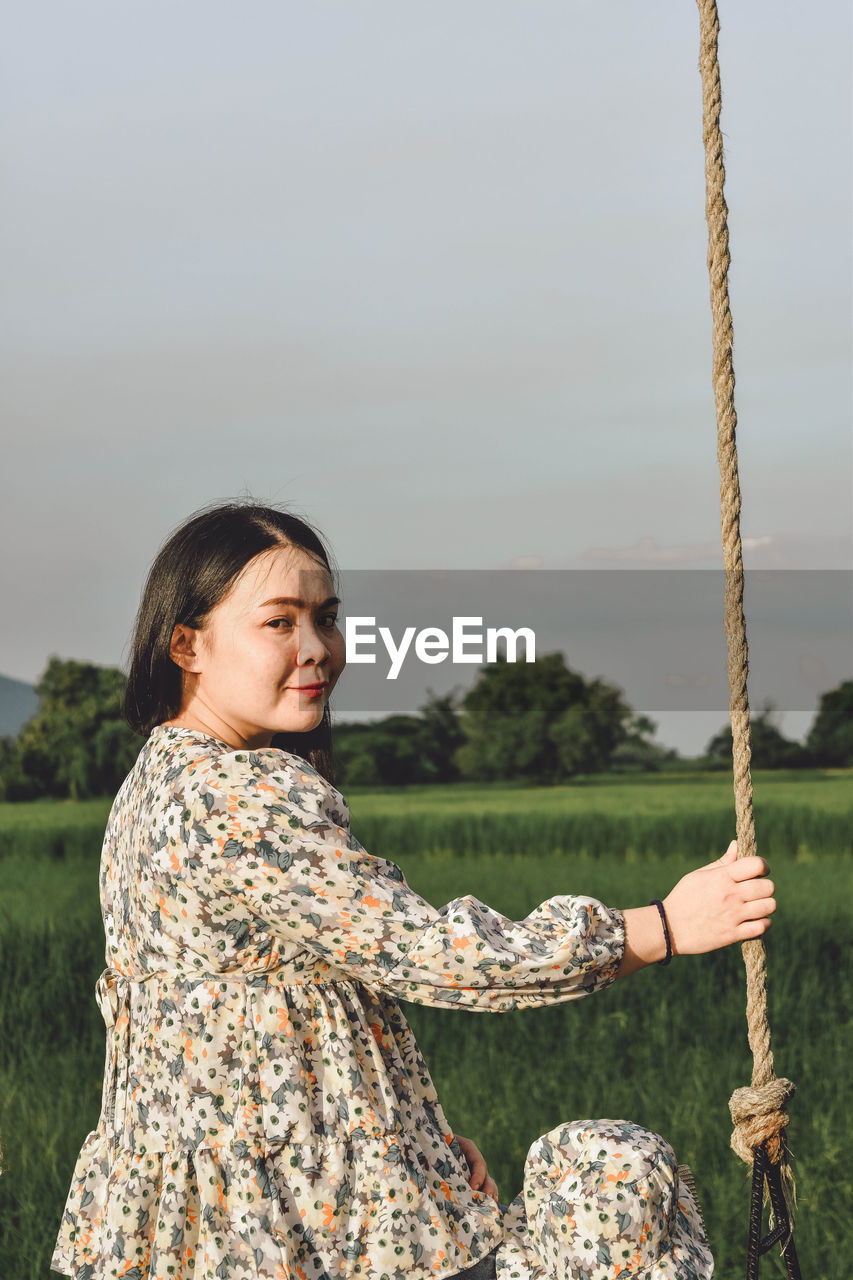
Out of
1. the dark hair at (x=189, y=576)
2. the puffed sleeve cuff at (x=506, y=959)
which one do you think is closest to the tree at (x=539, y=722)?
the dark hair at (x=189, y=576)

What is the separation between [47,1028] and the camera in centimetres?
572

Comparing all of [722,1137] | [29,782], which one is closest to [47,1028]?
[722,1137]

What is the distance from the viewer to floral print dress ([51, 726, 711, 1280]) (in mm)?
1614

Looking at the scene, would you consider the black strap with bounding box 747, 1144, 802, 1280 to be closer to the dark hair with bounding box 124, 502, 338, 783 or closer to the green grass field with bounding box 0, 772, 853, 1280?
the dark hair with bounding box 124, 502, 338, 783

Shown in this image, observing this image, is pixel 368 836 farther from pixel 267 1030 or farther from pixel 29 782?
pixel 267 1030

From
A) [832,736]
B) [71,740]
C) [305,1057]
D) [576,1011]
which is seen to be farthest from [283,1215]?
[832,736]

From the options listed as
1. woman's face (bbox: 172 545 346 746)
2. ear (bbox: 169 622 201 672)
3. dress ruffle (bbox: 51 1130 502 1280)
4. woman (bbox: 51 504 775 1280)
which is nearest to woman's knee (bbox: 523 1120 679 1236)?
woman (bbox: 51 504 775 1280)

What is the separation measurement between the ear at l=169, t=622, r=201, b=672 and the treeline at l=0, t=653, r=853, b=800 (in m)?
7.13

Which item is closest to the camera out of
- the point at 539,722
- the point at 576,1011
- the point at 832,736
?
the point at 576,1011

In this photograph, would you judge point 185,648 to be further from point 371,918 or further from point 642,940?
point 642,940

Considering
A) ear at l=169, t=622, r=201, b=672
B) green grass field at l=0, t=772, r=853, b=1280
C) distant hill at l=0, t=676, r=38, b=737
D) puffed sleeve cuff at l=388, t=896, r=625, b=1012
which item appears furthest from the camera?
distant hill at l=0, t=676, r=38, b=737

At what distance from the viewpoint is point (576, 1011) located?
552 cm

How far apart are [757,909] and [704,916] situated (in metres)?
0.07

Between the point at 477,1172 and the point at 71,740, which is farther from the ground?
the point at 71,740
